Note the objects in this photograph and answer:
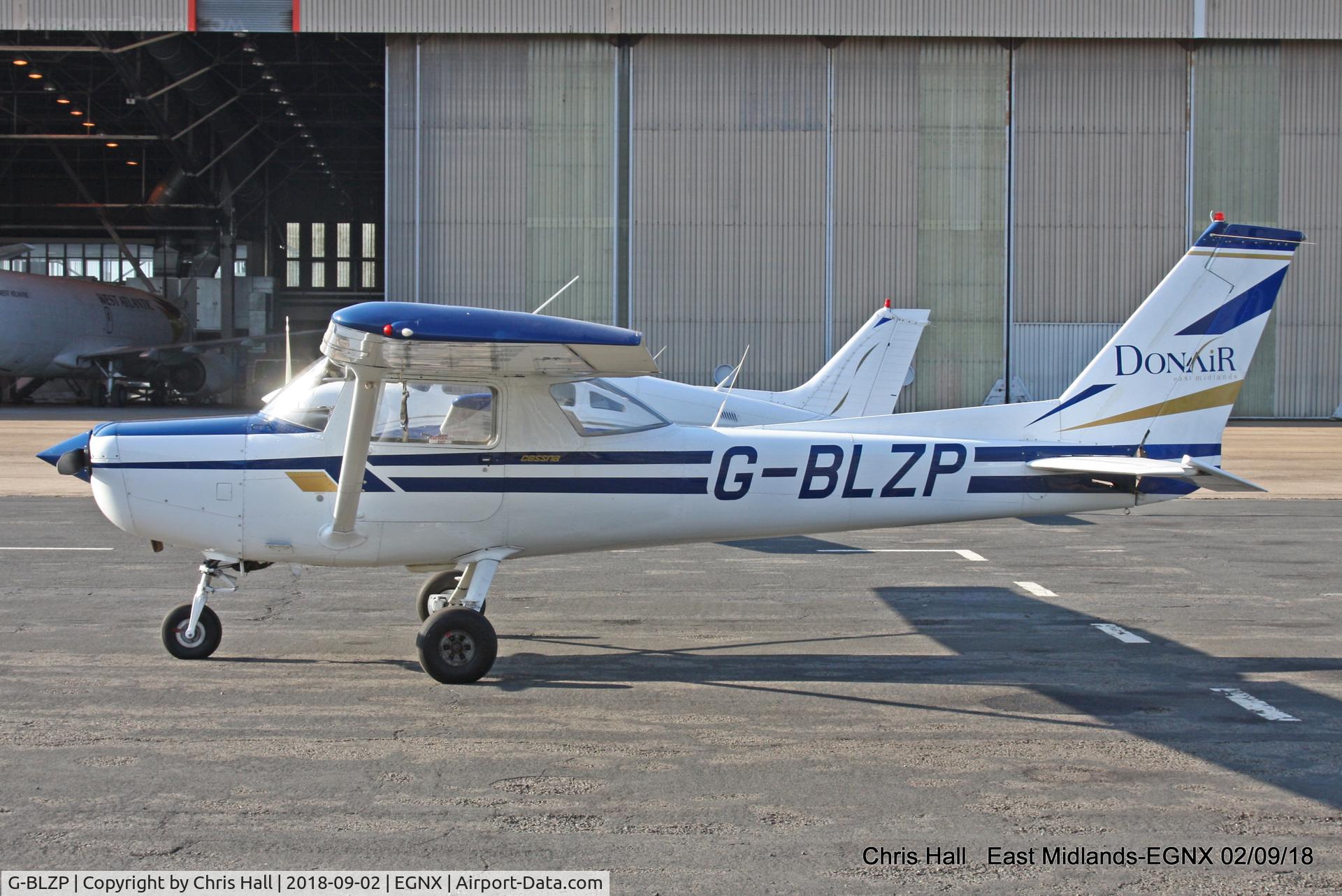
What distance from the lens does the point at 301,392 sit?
23.4 ft

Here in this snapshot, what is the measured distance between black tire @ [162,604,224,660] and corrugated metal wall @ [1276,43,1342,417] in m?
31.0

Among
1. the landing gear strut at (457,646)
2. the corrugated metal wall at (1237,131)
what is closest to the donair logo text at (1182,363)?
the landing gear strut at (457,646)

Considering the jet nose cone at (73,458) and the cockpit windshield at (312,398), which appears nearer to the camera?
the jet nose cone at (73,458)

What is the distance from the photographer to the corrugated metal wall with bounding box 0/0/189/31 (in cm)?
2844

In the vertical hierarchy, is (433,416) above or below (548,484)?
above

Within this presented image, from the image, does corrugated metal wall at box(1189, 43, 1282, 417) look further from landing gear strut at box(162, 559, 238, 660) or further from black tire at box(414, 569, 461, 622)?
landing gear strut at box(162, 559, 238, 660)

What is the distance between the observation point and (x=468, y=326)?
19.1 feet

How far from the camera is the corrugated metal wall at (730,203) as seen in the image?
30.3 m

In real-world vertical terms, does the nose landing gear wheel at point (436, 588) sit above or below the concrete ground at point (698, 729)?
above

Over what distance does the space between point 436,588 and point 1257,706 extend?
5.05 m

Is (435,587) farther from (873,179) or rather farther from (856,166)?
(873,179)

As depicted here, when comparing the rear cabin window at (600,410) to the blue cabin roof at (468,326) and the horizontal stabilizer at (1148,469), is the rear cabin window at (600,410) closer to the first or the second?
the blue cabin roof at (468,326)

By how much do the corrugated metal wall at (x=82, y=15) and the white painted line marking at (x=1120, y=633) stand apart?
2799 centimetres

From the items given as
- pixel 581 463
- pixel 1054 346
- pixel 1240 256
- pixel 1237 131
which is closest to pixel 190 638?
pixel 581 463
